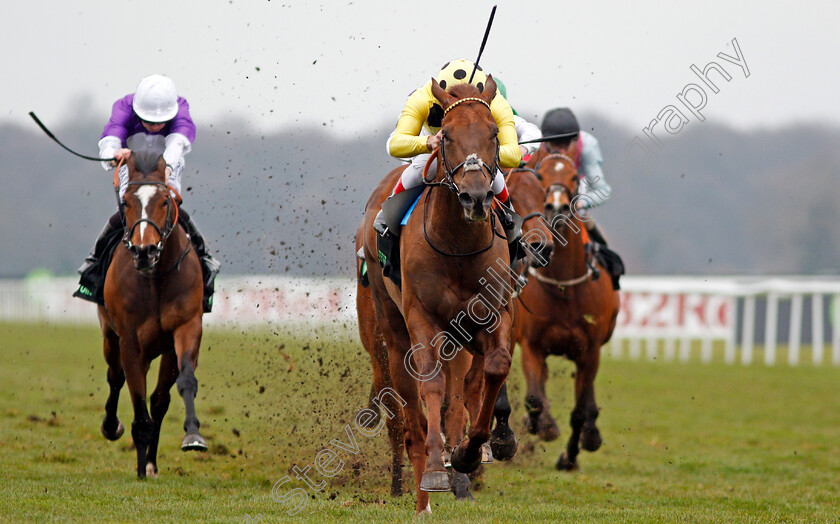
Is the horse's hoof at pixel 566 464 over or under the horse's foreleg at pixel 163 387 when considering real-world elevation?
under

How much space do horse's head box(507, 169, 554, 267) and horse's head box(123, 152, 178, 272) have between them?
99.2 inches

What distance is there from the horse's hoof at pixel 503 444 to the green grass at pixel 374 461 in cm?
33

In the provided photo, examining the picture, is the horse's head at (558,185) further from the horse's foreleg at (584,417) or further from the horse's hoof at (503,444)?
the horse's hoof at (503,444)

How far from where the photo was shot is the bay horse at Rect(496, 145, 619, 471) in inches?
333

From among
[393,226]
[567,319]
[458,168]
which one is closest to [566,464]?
[567,319]

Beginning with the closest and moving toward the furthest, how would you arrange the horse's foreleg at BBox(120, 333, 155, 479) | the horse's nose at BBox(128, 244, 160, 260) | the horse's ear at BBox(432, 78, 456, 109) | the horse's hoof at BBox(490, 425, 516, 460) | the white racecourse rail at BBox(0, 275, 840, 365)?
1. the horse's ear at BBox(432, 78, 456, 109)
2. the horse's hoof at BBox(490, 425, 516, 460)
3. the horse's nose at BBox(128, 244, 160, 260)
4. the horse's foreleg at BBox(120, 333, 155, 479)
5. the white racecourse rail at BBox(0, 275, 840, 365)

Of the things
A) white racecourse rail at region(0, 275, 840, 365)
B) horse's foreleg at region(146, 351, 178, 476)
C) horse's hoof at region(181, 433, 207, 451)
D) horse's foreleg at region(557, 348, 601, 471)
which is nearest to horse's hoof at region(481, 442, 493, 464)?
horse's hoof at region(181, 433, 207, 451)

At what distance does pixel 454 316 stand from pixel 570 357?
359 cm

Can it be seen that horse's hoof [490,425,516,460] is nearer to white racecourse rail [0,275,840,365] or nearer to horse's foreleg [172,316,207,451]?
horse's foreleg [172,316,207,451]

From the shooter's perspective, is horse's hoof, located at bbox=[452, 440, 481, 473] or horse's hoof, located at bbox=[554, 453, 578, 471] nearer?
horse's hoof, located at bbox=[452, 440, 481, 473]

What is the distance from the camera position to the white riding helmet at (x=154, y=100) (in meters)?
7.96

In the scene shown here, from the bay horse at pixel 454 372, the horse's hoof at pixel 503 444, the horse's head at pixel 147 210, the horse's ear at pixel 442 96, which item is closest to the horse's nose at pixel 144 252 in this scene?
the horse's head at pixel 147 210

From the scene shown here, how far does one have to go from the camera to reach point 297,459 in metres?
8.34

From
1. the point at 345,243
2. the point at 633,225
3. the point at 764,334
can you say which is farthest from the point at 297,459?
the point at 633,225
